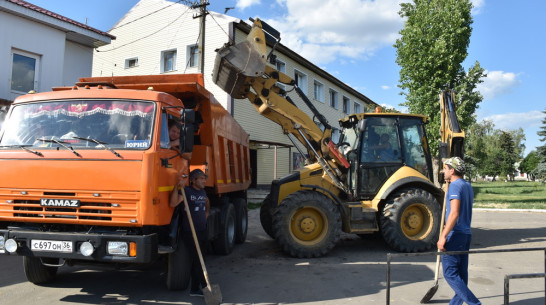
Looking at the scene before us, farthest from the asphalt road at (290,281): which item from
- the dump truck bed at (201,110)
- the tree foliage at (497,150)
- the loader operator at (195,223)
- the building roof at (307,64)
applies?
the tree foliage at (497,150)

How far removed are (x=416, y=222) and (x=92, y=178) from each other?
19.6ft

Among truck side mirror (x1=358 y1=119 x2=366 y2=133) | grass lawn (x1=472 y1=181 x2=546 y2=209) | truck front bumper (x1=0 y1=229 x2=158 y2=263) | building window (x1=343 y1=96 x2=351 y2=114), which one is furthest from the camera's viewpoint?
building window (x1=343 y1=96 x2=351 y2=114)

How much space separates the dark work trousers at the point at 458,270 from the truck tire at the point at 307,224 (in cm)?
298

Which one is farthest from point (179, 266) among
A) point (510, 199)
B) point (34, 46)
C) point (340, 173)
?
point (510, 199)

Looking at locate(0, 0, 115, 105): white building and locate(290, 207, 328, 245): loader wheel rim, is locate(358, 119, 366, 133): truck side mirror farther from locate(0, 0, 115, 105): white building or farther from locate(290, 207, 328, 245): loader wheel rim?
locate(0, 0, 115, 105): white building

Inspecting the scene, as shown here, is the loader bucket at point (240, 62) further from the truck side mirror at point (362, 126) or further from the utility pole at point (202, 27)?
the utility pole at point (202, 27)

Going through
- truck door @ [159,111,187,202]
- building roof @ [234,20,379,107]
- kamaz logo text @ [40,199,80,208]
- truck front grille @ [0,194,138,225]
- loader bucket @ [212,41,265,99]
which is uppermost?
building roof @ [234,20,379,107]

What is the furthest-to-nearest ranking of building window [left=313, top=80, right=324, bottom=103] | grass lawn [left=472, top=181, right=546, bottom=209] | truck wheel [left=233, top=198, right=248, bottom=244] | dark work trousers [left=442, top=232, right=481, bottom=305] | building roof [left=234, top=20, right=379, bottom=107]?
1. building window [left=313, top=80, right=324, bottom=103]
2. building roof [left=234, top=20, right=379, bottom=107]
3. grass lawn [left=472, top=181, right=546, bottom=209]
4. truck wheel [left=233, top=198, right=248, bottom=244]
5. dark work trousers [left=442, top=232, right=481, bottom=305]

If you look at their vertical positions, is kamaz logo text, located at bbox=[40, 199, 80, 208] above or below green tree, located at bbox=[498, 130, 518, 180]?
below

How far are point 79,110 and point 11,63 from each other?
27.7ft

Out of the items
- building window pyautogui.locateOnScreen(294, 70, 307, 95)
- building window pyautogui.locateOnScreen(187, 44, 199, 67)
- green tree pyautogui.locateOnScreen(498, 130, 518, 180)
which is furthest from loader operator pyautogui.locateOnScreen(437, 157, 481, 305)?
green tree pyautogui.locateOnScreen(498, 130, 518, 180)

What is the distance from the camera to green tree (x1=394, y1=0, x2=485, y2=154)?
16.4 metres

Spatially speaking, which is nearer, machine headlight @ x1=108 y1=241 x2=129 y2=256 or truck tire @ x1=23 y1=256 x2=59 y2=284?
machine headlight @ x1=108 y1=241 x2=129 y2=256

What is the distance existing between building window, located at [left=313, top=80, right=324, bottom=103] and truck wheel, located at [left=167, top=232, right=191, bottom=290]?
22462 mm
